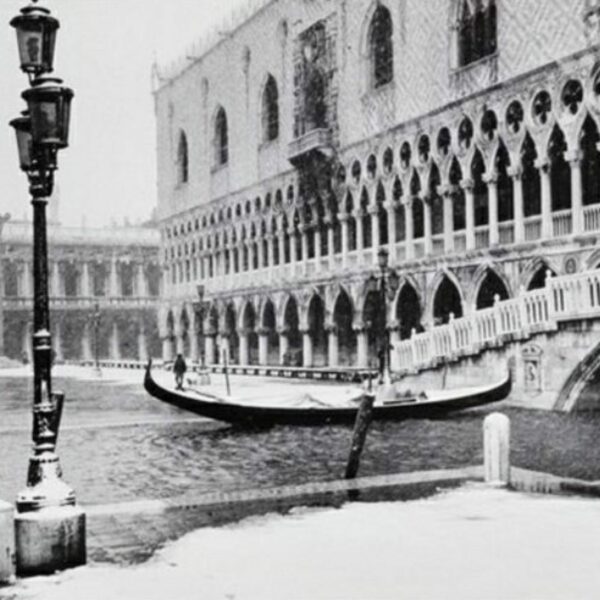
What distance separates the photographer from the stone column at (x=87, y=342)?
5906 cm

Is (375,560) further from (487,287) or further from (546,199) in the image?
(487,287)

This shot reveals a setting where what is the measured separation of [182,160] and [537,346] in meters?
30.4

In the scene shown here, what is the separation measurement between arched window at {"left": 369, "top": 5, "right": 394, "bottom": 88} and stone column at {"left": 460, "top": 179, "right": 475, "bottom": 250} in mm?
5126

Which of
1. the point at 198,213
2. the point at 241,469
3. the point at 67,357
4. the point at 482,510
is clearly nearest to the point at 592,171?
the point at 241,469

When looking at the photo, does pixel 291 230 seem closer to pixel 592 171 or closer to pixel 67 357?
pixel 592 171

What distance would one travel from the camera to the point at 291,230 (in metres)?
34.6

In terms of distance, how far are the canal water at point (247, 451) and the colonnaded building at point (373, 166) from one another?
3636mm

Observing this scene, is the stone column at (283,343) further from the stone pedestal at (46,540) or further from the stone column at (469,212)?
the stone pedestal at (46,540)

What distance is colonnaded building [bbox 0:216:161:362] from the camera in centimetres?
5809

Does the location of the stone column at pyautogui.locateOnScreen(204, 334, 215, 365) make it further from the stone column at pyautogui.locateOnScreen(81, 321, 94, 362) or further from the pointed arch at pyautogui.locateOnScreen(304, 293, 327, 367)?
the stone column at pyautogui.locateOnScreen(81, 321, 94, 362)

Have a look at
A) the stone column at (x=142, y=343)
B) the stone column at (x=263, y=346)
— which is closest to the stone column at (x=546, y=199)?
the stone column at (x=263, y=346)

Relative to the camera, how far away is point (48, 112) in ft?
21.1

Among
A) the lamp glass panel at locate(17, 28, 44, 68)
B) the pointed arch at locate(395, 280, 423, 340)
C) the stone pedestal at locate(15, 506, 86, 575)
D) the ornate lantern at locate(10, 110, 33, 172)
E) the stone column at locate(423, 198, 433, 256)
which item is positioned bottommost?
the stone pedestal at locate(15, 506, 86, 575)

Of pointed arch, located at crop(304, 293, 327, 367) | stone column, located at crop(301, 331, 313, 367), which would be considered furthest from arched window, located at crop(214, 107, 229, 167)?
stone column, located at crop(301, 331, 313, 367)
